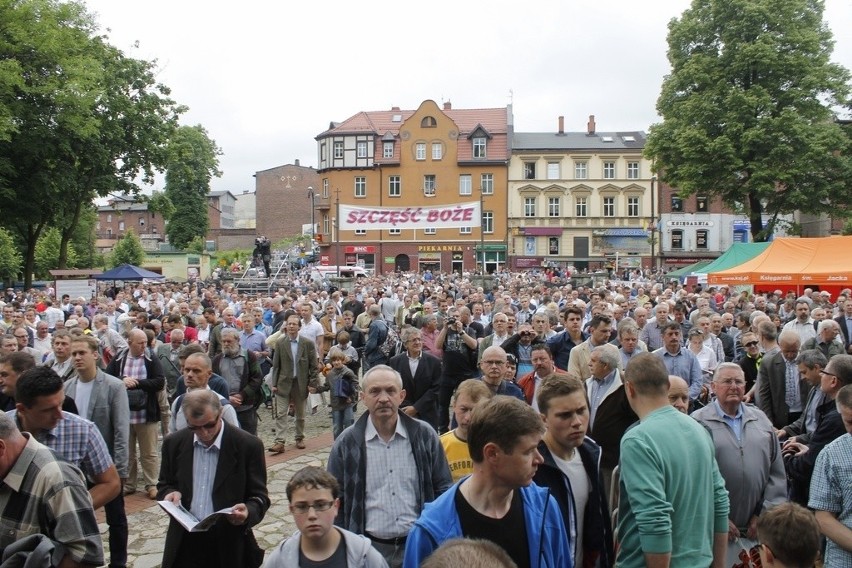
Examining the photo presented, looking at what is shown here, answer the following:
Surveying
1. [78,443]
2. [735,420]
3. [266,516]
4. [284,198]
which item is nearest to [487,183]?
[284,198]

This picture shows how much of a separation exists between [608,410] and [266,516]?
3535mm

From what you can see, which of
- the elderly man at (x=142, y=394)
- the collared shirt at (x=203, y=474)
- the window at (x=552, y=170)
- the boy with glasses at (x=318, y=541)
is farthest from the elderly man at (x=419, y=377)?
the window at (x=552, y=170)

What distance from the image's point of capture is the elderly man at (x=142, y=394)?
23.0 feet

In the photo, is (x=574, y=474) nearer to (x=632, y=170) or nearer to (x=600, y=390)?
(x=600, y=390)

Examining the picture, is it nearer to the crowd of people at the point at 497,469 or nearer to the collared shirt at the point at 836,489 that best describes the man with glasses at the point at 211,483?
the crowd of people at the point at 497,469

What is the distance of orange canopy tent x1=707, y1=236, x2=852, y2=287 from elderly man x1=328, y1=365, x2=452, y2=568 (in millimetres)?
16272

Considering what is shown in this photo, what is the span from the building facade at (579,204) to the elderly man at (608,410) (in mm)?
50418

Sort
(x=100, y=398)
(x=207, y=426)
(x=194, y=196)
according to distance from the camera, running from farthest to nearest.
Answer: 1. (x=194, y=196)
2. (x=100, y=398)
3. (x=207, y=426)

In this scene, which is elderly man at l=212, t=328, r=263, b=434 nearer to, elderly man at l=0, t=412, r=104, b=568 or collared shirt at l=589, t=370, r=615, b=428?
collared shirt at l=589, t=370, r=615, b=428

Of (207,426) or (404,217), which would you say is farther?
(404,217)

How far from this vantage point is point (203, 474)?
4.04 meters

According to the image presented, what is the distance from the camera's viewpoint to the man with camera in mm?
7961

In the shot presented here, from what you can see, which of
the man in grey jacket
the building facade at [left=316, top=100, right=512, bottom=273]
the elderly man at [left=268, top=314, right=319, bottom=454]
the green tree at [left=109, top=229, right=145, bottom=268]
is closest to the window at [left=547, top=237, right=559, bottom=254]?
the building facade at [left=316, top=100, right=512, bottom=273]

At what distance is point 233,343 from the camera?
7.45m
